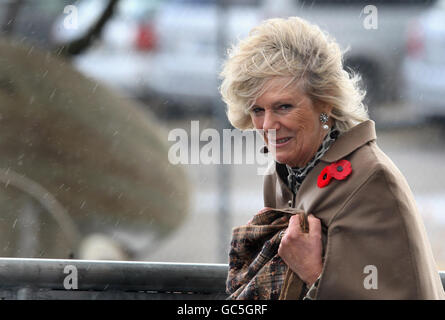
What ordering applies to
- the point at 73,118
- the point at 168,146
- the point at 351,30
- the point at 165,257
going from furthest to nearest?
the point at 351,30 → the point at 165,257 → the point at 168,146 → the point at 73,118

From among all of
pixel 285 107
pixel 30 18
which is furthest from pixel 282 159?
pixel 30 18

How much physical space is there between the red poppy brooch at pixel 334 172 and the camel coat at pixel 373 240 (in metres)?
0.02

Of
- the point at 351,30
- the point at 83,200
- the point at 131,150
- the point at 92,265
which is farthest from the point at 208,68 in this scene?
the point at 92,265

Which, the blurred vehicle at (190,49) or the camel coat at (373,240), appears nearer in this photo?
the camel coat at (373,240)

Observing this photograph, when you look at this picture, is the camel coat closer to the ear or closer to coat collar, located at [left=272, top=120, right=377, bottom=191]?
coat collar, located at [left=272, top=120, right=377, bottom=191]

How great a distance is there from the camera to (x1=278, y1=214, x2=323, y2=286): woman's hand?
6.88 feet

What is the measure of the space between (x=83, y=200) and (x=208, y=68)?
6.93ft

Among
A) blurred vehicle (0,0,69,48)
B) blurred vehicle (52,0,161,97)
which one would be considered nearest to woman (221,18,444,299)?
blurred vehicle (0,0,69,48)

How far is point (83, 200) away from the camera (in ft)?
15.5

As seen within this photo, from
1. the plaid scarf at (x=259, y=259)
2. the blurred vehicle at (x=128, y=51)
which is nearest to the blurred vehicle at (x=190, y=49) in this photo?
the blurred vehicle at (x=128, y=51)

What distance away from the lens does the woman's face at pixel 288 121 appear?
7.16 feet

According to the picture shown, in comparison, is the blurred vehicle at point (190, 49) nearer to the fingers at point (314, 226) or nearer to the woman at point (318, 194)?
the woman at point (318, 194)

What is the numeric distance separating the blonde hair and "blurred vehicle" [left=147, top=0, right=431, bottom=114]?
280 centimetres
